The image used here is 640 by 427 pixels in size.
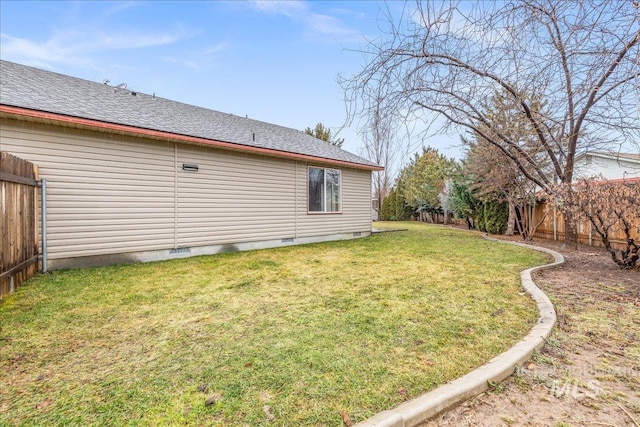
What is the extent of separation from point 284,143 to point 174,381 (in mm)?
7848

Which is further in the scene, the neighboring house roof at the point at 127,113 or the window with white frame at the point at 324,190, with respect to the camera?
the window with white frame at the point at 324,190

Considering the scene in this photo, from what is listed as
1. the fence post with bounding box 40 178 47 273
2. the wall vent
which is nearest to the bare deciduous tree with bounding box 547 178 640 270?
the wall vent

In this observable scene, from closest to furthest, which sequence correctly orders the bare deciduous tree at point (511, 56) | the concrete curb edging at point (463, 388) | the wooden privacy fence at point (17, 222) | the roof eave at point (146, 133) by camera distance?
the concrete curb edging at point (463, 388) → the bare deciduous tree at point (511, 56) → the wooden privacy fence at point (17, 222) → the roof eave at point (146, 133)

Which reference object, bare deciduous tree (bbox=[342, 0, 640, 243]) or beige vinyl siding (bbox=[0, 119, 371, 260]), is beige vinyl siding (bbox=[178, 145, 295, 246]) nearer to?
beige vinyl siding (bbox=[0, 119, 371, 260])

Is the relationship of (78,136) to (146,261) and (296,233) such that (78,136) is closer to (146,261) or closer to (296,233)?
(146,261)

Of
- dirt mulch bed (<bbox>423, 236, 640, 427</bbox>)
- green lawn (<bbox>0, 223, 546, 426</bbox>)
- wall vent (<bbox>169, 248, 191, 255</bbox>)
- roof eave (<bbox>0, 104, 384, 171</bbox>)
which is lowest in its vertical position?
dirt mulch bed (<bbox>423, 236, 640, 427</bbox>)

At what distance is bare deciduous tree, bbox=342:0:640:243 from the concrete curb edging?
2.44 m

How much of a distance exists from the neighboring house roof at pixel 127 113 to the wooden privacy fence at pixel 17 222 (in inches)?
44.3

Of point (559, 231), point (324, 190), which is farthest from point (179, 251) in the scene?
point (559, 231)

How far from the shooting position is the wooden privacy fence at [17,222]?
12.2ft

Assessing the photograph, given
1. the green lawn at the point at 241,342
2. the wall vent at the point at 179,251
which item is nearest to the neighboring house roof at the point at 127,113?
the wall vent at the point at 179,251

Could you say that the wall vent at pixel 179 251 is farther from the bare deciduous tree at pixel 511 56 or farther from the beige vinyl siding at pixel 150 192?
the bare deciduous tree at pixel 511 56

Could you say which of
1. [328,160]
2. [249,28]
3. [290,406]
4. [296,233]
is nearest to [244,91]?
[249,28]

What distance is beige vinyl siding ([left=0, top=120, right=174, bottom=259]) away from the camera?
5.16 m
